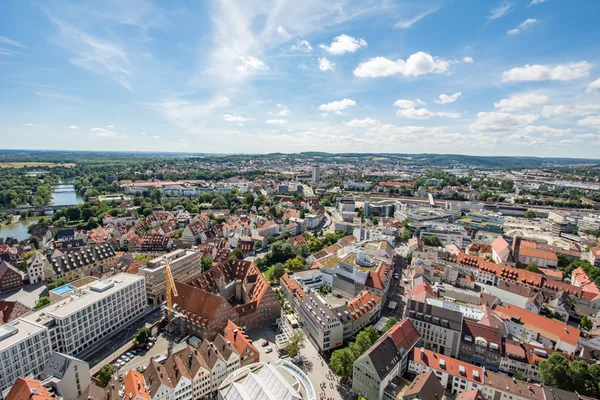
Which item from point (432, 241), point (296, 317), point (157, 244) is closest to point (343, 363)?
point (296, 317)

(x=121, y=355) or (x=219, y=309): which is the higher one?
(x=219, y=309)

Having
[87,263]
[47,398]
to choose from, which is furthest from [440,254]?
[87,263]

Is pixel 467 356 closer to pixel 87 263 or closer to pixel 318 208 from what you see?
pixel 87 263

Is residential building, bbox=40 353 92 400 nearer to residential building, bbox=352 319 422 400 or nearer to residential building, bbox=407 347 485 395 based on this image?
residential building, bbox=352 319 422 400

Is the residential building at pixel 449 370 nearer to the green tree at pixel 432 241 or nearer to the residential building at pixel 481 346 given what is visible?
the residential building at pixel 481 346

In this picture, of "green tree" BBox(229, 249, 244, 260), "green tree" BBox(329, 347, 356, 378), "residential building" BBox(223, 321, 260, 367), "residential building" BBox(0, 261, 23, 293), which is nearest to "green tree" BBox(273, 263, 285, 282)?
"green tree" BBox(229, 249, 244, 260)

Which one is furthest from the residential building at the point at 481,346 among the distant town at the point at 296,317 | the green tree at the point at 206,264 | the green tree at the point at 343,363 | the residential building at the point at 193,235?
the residential building at the point at 193,235
